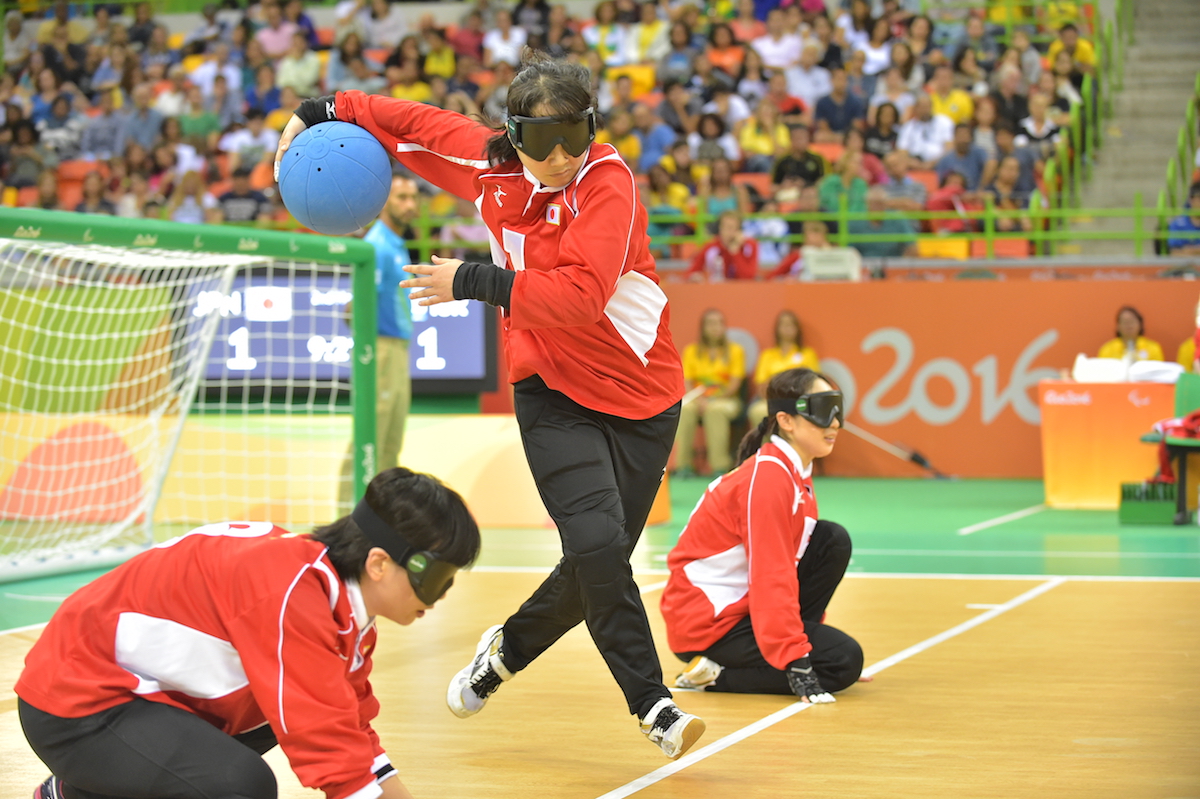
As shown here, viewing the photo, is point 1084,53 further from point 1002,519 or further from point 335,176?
point 335,176

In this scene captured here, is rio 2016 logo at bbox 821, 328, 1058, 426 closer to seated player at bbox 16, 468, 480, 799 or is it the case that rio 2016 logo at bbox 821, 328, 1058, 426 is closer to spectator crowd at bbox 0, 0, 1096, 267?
spectator crowd at bbox 0, 0, 1096, 267

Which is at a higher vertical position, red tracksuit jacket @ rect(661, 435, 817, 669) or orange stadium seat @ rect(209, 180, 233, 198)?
orange stadium seat @ rect(209, 180, 233, 198)

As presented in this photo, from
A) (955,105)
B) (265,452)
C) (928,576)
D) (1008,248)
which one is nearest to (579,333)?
(928,576)

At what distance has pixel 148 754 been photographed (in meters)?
2.60

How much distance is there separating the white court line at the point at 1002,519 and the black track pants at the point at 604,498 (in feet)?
18.7

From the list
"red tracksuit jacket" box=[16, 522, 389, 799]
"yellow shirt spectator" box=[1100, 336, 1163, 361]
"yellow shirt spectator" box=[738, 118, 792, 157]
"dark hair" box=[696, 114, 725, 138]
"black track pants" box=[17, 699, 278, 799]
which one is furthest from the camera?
"dark hair" box=[696, 114, 725, 138]

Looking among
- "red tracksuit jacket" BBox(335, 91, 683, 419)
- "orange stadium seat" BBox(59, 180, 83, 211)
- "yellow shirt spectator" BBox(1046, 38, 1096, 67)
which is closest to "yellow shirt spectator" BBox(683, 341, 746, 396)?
"yellow shirt spectator" BBox(1046, 38, 1096, 67)

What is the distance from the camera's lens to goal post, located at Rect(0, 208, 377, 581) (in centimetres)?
721

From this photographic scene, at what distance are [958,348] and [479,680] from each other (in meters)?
9.24

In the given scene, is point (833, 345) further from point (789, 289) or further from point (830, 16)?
point (830, 16)

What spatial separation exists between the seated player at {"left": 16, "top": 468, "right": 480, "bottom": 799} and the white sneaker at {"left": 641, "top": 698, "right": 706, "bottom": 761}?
3.00ft

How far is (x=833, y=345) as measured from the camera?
12.8m

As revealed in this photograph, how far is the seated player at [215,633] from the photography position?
2.55 m

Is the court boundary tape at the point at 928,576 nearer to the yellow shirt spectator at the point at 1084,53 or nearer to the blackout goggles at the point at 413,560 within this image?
the blackout goggles at the point at 413,560
